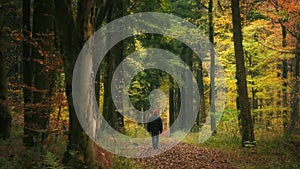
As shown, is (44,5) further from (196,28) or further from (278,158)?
(196,28)

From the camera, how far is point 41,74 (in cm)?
1067

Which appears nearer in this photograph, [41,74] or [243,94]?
[41,74]

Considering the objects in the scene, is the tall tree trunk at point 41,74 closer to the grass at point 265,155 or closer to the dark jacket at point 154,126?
the dark jacket at point 154,126

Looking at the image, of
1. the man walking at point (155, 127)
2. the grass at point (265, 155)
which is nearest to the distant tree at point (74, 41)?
the grass at point (265, 155)

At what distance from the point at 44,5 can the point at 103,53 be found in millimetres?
9387

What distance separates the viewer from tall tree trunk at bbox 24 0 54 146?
1011 cm

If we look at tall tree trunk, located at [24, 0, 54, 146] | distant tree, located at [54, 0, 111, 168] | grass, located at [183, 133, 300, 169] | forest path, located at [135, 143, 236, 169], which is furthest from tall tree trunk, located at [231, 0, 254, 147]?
distant tree, located at [54, 0, 111, 168]

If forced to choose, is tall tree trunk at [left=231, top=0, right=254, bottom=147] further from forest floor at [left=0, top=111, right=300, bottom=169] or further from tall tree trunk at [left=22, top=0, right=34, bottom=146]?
tall tree trunk at [left=22, top=0, right=34, bottom=146]

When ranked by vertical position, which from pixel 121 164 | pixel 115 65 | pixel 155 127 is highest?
pixel 115 65

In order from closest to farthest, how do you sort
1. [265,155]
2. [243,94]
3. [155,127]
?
[265,155] < [155,127] < [243,94]

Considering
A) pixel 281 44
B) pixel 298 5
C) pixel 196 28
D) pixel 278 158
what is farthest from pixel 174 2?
pixel 278 158

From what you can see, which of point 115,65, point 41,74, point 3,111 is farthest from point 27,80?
point 115,65

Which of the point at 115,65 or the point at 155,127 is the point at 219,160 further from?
the point at 115,65

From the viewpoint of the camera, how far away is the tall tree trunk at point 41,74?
1011 cm
